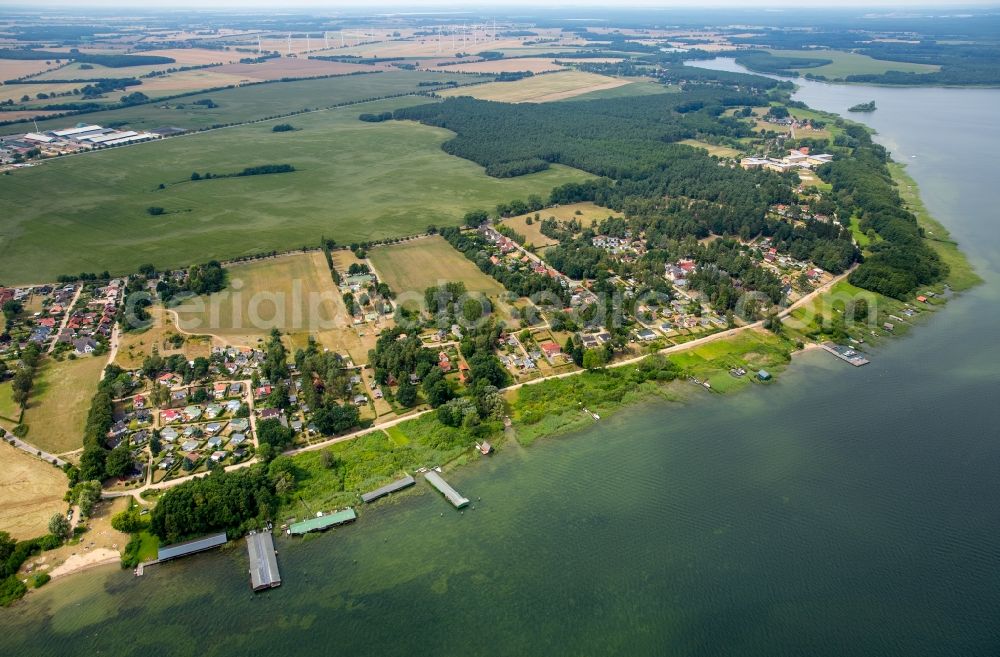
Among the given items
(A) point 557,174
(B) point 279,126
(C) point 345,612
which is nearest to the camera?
(C) point 345,612

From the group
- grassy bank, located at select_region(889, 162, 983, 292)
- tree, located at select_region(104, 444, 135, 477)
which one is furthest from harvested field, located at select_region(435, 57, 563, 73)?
tree, located at select_region(104, 444, 135, 477)

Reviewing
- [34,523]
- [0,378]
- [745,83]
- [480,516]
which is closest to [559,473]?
[480,516]

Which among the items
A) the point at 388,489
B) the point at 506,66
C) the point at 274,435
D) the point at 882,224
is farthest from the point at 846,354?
the point at 506,66

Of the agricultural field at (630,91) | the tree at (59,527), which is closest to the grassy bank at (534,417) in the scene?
the tree at (59,527)

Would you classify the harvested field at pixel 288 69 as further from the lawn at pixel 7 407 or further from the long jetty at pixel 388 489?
the long jetty at pixel 388 489

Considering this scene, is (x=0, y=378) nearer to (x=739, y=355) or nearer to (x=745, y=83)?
(x=739, y=355)

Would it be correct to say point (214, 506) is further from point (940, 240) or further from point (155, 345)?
point (940, 240)

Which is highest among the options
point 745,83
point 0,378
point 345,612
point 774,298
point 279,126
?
point 745,83
